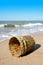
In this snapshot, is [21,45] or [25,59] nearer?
[25,59]

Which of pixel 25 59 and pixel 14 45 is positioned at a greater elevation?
pixel 14 45

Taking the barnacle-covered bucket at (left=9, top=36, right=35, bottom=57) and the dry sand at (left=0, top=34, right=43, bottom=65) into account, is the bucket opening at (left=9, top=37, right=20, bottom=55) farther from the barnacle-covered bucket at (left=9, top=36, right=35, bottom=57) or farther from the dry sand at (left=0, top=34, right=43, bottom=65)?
the dry sand at (left=0, top=34, right=43, bottom=65)

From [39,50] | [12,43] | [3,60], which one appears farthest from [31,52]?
[3,60]

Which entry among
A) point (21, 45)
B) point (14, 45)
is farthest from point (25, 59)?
point (14, 45)

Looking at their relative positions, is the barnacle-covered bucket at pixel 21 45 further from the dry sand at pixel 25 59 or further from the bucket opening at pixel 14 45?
the dry sand at pixel 25 59

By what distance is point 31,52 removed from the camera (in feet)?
18.9

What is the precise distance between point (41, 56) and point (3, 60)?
126 cm

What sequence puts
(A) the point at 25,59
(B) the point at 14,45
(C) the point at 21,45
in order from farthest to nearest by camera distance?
(B) the point at 14,45 → (C) the point at 21,45 → (A) the point at 25,59

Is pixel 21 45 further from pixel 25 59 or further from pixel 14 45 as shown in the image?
pixel 14 45

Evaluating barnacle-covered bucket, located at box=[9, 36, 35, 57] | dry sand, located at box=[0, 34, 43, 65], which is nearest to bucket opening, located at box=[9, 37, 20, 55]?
barnacle-covered bucket, located at box=[9, 36, 35, 57]

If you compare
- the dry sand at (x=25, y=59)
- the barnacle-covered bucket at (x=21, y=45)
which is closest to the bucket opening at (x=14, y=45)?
the barnacle-covered bucket at (x=21, y=45)

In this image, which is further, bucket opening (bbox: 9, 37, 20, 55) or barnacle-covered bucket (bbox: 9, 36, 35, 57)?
bucket opening (bbox: 9, 37, 20, 55)

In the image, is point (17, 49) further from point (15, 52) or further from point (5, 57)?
point (5, 57)

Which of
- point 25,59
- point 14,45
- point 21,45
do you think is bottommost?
point 25,59
